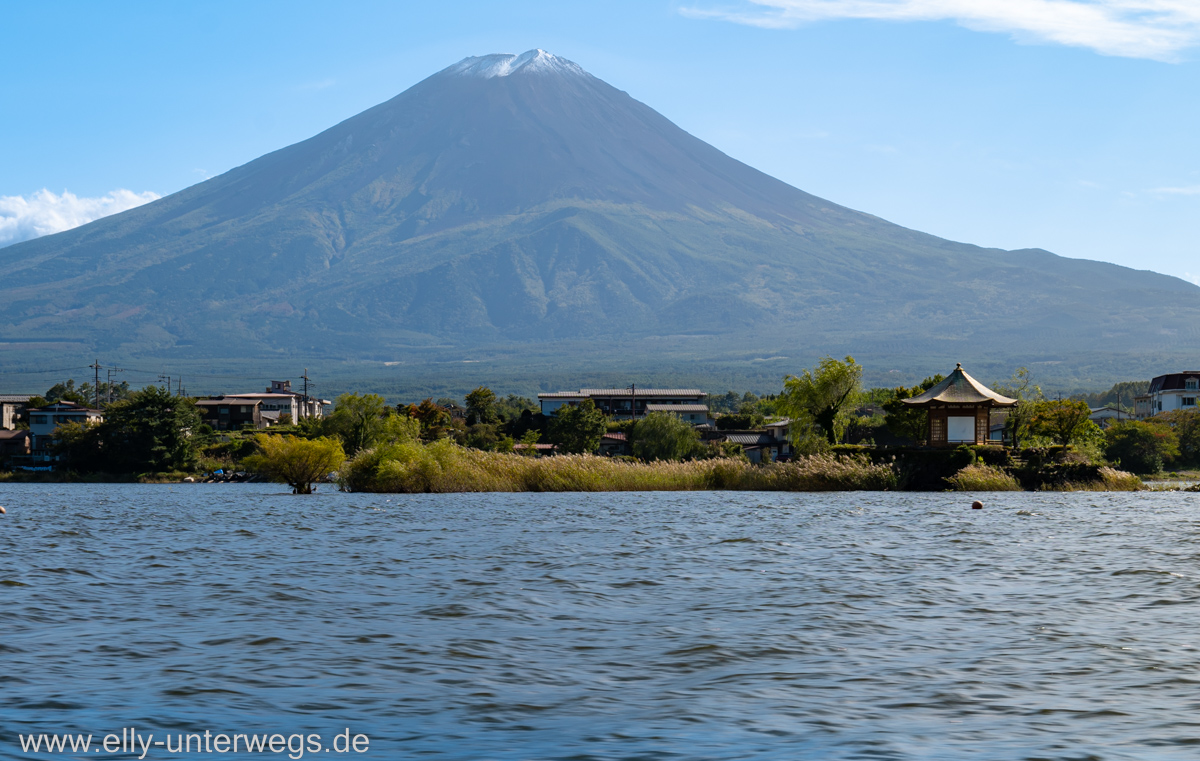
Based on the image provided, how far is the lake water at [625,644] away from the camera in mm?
10055

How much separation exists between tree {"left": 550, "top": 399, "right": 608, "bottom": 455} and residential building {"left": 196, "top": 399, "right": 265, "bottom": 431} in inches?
1872

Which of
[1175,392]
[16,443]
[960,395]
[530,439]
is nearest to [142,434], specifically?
[16,443]

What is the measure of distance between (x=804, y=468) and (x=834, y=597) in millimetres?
40700

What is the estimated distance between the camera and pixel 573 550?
26.6 metres

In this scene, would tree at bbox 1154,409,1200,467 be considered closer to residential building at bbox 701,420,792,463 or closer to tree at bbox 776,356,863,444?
tree at bbox 776,356,863,444

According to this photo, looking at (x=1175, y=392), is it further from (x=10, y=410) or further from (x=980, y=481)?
(x=10, y=410)

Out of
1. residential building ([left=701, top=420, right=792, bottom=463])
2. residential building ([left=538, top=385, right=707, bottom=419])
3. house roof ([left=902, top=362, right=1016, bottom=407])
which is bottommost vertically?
residential building ([left=701, top=420, right=792, bottom=463])

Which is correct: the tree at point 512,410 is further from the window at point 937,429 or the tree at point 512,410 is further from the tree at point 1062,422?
the window at point 937,429

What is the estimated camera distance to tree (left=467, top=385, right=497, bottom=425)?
119125 millimetres

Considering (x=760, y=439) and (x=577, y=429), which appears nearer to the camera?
(x=577, y=429)

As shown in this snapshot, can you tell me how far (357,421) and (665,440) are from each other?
26.0m

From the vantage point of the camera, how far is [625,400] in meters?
146

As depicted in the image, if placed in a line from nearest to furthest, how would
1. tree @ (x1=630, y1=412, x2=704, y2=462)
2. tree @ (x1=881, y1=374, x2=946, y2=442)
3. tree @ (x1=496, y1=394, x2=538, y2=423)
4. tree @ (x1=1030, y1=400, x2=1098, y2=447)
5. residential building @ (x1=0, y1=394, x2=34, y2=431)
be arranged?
tree @ (x1=1030, y1=400, x2=1098, y2=447)
tree @ (x1=881, y1=374, x2=946, y2=442)
tree @ (x1=630, y1=412, x2=704, y2=462)
tree @ (x1=496, y1=394, x2=538, y2=423)
residential building @ (x1=0, y1=394, x2=34, y2=431)

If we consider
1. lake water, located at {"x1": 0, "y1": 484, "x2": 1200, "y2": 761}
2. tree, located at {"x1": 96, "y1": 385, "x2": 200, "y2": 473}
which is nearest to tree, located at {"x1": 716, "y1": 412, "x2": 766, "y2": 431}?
tree, located at {"x1": 96, "y1": 385, "x2": 200, "y2": 473}
